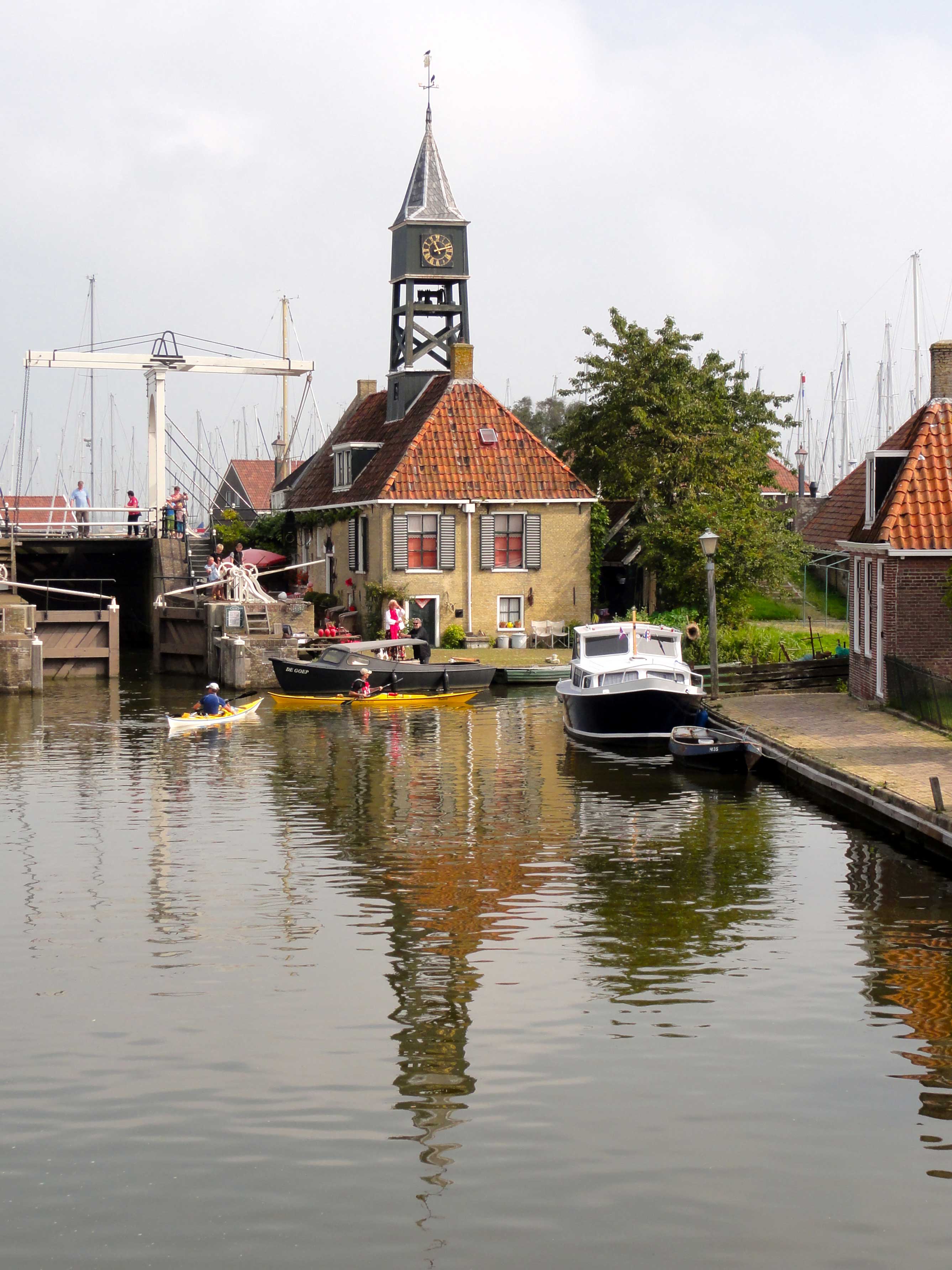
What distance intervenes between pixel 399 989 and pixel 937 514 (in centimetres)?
1950

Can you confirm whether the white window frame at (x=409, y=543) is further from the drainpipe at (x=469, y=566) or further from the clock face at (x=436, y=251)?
the clock face at (x=436, y=251)

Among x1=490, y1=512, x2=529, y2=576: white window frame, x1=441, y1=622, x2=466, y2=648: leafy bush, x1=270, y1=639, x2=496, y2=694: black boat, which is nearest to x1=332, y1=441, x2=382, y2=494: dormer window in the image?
x1=490, y1=512, x2=529, y2=576: white window frame

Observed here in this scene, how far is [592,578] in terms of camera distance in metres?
52.2

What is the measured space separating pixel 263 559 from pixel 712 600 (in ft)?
105

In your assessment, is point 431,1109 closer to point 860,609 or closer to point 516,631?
point 860,609

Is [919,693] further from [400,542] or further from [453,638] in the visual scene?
[400,542]

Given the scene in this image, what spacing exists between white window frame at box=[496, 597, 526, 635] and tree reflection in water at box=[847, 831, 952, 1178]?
30.2 metres

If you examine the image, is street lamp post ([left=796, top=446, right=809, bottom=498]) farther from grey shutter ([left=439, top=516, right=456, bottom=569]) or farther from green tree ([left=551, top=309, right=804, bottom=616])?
grey shutter ([left=439, top=516, right=456, bottom=569])

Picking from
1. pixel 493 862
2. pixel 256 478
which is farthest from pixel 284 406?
pixel 493 862

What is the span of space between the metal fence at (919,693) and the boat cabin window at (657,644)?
203 inches

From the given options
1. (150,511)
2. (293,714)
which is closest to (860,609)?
(293,714)

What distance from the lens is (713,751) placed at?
26.9 metres

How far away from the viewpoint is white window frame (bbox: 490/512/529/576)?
51.1 metres

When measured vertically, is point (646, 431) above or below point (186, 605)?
above
